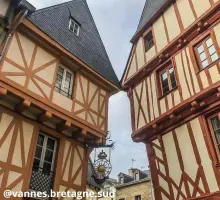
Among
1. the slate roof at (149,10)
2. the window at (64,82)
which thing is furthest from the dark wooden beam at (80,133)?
the slate roof at (149,10)

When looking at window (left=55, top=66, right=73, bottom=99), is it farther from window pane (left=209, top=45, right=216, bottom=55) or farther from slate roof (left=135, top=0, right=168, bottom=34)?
window pane (left=209, top=45, right=216, bottom=55)

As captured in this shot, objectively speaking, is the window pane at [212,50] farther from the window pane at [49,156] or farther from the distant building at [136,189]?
the distant building at [136,189]

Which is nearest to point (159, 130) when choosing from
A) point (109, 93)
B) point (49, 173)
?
point (109, 93)

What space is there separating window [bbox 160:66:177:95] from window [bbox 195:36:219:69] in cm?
104

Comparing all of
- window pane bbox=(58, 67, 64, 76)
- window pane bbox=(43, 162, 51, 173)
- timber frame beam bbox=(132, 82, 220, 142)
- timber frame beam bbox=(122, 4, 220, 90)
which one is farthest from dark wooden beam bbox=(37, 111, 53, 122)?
timber frame beam bbox=(122, 4, 220, 90)

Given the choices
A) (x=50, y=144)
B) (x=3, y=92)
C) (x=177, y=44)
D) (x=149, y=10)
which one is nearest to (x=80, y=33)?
(x=149, y=10)

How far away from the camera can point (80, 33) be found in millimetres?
9984

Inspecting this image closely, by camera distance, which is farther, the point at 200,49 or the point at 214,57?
the point at 200,49

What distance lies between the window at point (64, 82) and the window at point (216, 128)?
4.06 metres

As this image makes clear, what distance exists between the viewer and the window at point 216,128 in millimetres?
6443

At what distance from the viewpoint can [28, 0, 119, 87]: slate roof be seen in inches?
321

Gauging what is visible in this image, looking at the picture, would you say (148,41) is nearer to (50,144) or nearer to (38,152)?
(50,144)

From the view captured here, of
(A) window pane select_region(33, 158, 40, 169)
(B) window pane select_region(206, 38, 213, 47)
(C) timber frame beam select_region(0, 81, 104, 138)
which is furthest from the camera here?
(B) window pane select_region(206, 38, 213, 47)

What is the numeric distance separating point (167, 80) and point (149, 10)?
4009 millimetres
